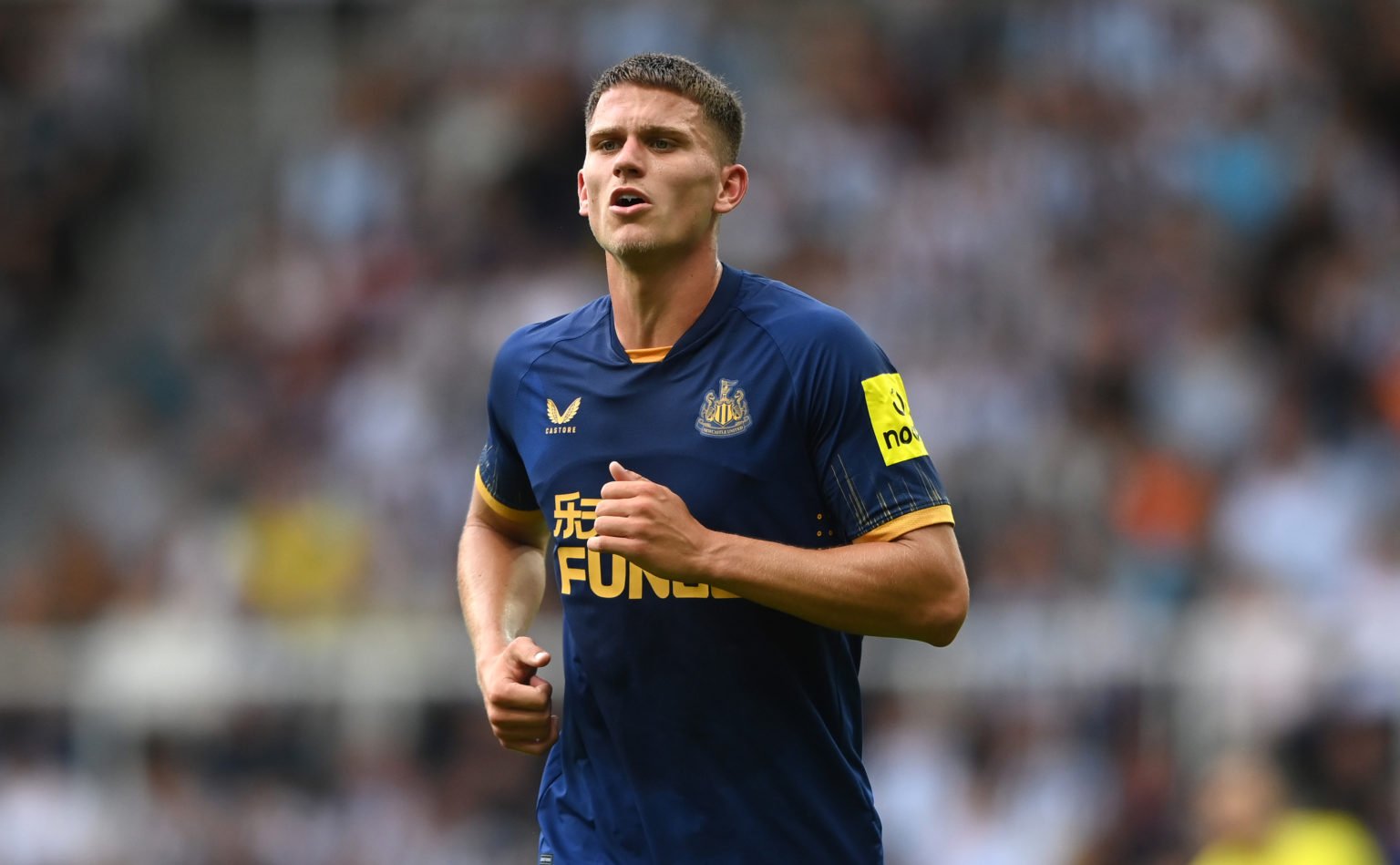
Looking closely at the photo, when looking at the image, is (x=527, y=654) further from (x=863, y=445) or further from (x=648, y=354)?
(x=863, y=445)

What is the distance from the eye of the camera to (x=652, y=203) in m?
4.60

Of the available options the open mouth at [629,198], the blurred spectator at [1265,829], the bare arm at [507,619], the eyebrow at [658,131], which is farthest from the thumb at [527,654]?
the blurred spectator at [1265,829]

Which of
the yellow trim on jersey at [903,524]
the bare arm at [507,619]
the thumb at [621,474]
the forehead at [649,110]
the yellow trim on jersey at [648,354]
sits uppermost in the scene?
the forehead at [649,110]

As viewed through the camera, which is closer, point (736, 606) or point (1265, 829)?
point (736, 606)

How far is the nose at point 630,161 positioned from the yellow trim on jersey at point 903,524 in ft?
3.07

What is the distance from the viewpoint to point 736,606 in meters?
4.53

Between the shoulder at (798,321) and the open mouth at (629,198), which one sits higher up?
the open mouth at (629,198)

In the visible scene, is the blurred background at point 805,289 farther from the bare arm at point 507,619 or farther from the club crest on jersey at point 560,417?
the club crest on jersey at point 560,417

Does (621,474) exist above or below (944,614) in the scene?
above

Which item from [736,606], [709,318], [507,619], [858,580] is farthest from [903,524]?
[507,619]

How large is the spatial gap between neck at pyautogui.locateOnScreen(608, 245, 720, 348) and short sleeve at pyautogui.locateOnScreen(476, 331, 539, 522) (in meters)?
0.39

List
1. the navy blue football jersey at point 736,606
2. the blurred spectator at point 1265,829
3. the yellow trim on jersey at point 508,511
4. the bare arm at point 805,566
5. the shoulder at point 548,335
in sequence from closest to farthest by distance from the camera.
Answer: the bare arm at point 805,566
the navy blue football jersey at point 736,606
the shoulder at point 548,335
the yellow trim on jersey at point 508,511
the blurred spectator at point 1265,829

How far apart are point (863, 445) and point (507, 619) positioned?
1.12m

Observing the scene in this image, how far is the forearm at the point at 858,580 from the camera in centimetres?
425
